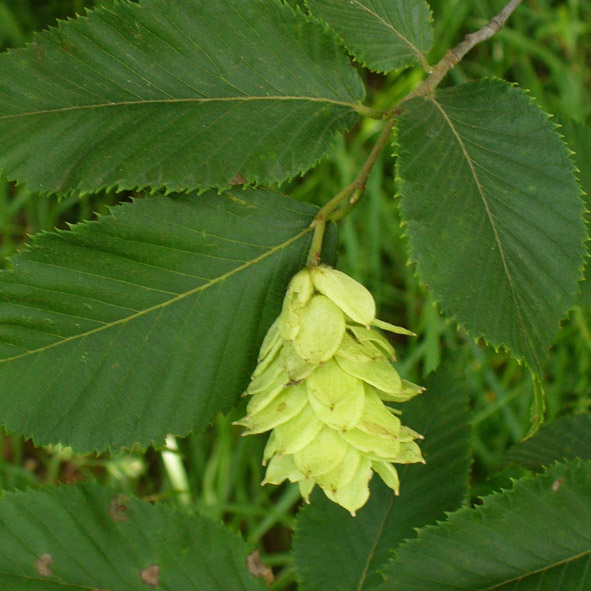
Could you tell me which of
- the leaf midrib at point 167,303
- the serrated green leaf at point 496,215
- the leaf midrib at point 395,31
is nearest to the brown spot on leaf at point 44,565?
the leaf midrib at point 167,303

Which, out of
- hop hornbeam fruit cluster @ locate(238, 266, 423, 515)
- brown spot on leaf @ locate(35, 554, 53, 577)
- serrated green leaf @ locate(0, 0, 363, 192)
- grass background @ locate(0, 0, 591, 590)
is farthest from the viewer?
grass background @ locate(0, 0, 591, 590)

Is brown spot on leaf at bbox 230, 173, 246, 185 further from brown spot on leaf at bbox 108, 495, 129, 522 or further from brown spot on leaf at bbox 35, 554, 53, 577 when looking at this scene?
brown spot on leaf at bbox 35, 554, 53, 577

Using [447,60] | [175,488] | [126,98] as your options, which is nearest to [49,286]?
[126,98]

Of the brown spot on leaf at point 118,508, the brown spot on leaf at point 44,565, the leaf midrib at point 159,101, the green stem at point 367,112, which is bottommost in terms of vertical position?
the brown spot on leaf at point 44,565

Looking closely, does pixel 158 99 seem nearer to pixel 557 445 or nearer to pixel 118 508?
pixel 118 508

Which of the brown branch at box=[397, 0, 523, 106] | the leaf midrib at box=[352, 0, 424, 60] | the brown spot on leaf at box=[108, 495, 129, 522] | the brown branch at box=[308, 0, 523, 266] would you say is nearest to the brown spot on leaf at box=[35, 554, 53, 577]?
the brown spot on leaf at box=[108, 495, 129, 522]

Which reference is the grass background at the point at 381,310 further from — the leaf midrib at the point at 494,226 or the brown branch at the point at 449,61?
the leaf midrib at the point at 494,226

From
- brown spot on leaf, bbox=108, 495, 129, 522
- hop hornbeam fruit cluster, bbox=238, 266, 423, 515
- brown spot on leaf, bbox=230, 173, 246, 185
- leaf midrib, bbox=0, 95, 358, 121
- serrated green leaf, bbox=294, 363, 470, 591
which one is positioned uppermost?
leaf midrib, bbox=0, 95, 358, 121
